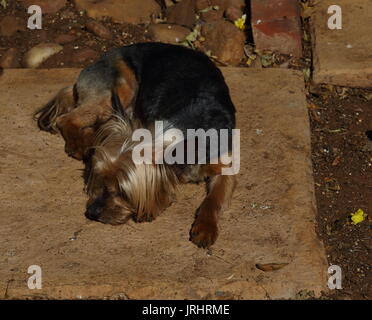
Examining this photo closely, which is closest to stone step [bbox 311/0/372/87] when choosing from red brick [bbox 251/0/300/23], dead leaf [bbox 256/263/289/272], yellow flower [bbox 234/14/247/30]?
red brick [bbox 251/0/300/23]

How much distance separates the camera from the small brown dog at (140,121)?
17.5 ft

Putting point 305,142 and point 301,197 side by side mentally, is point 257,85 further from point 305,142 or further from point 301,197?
point 301,197

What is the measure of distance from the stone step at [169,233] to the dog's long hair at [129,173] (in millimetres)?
187

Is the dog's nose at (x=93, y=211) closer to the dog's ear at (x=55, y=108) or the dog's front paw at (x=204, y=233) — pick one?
the dog's front paw at (x=204, y=233)

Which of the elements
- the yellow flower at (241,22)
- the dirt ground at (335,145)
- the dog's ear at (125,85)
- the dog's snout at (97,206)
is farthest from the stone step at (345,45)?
the dog's snout at (97,206)

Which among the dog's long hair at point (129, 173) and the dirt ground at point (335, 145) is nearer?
the dog's long hair at point (129, 173)

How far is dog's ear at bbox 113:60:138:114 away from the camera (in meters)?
6.31

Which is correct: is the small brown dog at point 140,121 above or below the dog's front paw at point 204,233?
above

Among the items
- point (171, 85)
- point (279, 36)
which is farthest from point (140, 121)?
point (279, 36)

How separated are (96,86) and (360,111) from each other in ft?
7.94

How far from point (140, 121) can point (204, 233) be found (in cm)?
121

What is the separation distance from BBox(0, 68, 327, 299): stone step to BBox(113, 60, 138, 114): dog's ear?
63 cm

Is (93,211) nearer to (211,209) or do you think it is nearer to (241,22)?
(211,209)

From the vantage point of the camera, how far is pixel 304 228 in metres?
5.45
